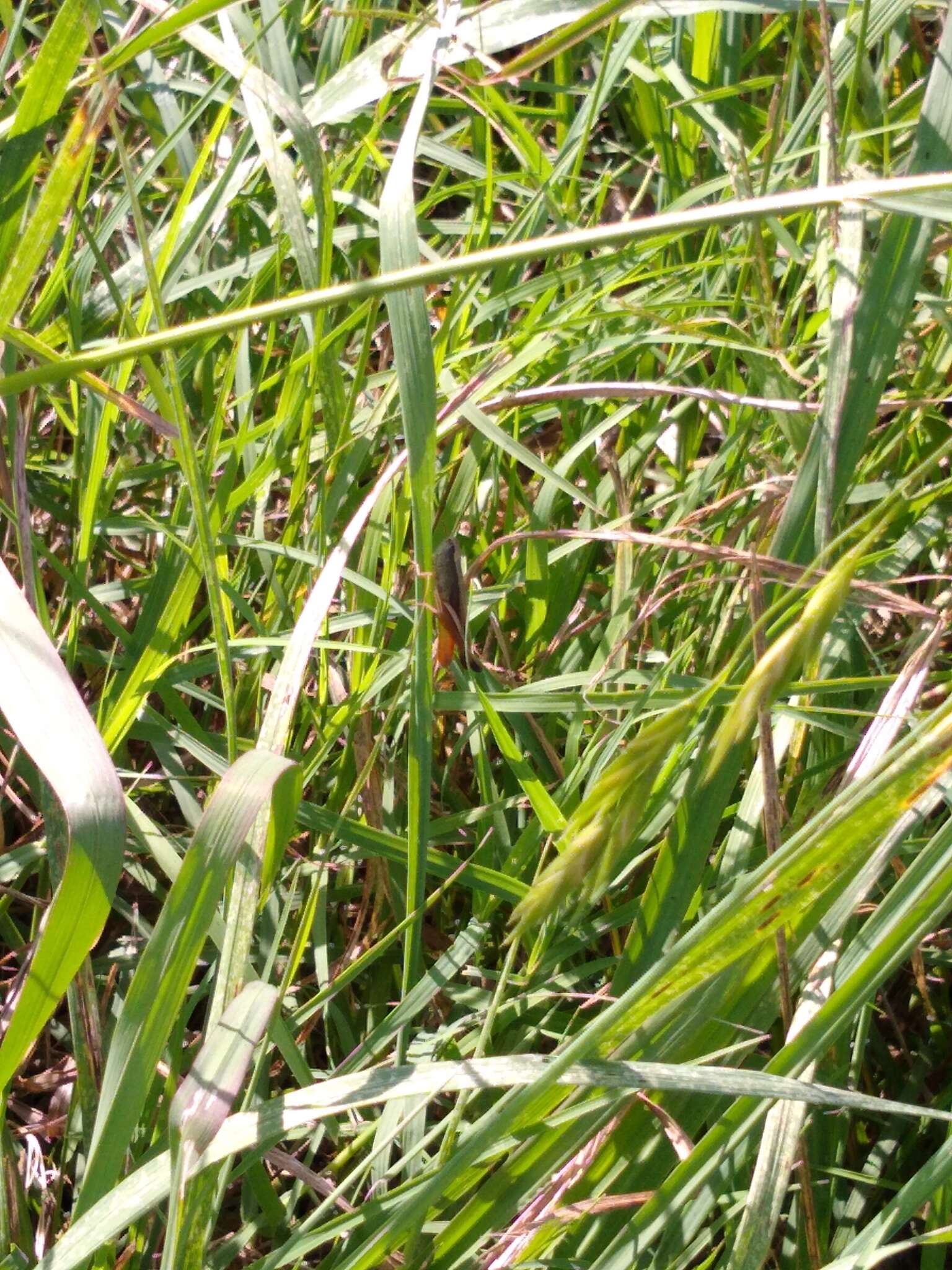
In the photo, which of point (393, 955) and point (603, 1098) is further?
point (393, 955)

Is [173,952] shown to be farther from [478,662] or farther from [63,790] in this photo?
[478,662]

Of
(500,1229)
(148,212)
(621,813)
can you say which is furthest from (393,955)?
(148,212)

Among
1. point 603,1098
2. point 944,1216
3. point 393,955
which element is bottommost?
point 944,1216

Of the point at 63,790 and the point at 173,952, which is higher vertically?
the point at 63,790

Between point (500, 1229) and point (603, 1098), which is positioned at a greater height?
point (603, 1098)

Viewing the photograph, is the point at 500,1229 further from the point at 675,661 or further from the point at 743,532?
the point at 743,532

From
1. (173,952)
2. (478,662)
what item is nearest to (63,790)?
(173,952)

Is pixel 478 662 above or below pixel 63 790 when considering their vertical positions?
below

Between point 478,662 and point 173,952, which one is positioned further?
point 478,662

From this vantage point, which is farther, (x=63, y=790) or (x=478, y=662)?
(x=478, y=662)

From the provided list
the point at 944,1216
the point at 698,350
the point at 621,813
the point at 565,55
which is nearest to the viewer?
the point at 621,813

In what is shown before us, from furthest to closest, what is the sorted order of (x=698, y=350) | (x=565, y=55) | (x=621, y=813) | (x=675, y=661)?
(x=565, y=55) → (x=698, y=350) → (x=675, y=661) → (x=621, y=813)
